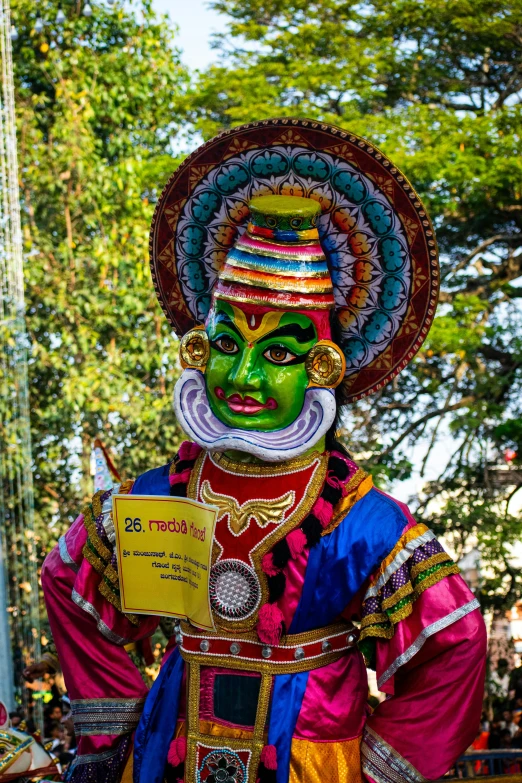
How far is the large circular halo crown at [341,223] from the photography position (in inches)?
152

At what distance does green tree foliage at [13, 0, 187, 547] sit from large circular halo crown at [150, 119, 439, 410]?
25.3ft

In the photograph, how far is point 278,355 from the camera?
384cm

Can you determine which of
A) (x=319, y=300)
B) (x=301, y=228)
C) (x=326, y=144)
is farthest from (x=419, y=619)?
(x=326, y=144)

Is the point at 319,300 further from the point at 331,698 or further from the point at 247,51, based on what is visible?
the point at 247,51

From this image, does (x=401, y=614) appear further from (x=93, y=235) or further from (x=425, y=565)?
(x=93, y=235)

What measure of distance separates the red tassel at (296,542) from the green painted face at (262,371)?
13.8 inches

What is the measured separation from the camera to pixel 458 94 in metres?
13.3

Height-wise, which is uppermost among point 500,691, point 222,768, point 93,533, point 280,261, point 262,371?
point 280,261

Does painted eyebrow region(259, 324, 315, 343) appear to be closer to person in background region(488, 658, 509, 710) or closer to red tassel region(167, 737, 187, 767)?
red tassel region(167, 737, 187, 767)

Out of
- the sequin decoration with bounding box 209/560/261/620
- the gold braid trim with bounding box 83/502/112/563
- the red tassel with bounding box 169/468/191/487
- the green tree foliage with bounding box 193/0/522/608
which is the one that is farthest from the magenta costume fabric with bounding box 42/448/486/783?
the green tree foliage with bounding box 193/0/522/608

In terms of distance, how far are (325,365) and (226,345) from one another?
0.34m

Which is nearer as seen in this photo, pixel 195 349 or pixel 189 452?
pixel 195 349

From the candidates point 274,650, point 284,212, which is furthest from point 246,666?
point 284,212

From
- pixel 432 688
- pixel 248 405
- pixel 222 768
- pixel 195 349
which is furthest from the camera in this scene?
pixel 195 349
